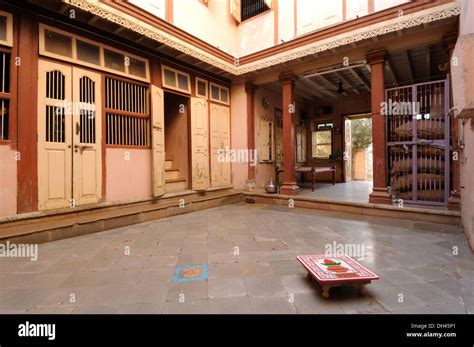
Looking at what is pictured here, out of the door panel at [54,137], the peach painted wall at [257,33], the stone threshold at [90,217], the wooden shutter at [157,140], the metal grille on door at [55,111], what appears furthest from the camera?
the peach painted wall at [257,33]

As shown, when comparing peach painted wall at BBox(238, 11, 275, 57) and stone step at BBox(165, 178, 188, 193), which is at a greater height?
peach painted wall at BBox(238, 11, 275, 57)

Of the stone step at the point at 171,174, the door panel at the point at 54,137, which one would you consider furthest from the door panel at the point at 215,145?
the door panel at the point at 54,137

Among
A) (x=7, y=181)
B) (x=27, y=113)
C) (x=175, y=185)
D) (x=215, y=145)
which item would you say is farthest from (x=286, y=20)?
(x=7, y=181)

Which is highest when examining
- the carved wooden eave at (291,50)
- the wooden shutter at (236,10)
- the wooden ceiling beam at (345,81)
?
the wooden shutter at (236,10)

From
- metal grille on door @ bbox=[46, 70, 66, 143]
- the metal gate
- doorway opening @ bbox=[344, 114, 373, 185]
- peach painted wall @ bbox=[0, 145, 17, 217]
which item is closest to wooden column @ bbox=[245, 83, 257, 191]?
the metal gate

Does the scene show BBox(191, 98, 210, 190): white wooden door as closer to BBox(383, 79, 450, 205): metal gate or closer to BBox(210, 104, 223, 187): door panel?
BBox(210, 104, 223, 187): door panel

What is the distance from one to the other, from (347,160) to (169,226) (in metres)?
9.04

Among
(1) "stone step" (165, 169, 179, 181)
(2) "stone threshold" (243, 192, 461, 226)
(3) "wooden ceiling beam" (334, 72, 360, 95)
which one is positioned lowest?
(2) "stone threshold" (243, 192, 461, 226)

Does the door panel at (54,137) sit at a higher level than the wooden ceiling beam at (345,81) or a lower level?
lower

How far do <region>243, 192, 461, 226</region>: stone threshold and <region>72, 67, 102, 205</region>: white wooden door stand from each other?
447 cm

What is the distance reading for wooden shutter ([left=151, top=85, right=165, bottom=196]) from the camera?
20.5ft

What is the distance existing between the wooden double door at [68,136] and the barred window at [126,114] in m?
0.29

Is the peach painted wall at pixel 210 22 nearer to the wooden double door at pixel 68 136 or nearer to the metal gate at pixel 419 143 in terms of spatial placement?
the wooden double door at pixel 68 136

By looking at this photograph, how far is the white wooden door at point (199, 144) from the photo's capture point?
734cm
